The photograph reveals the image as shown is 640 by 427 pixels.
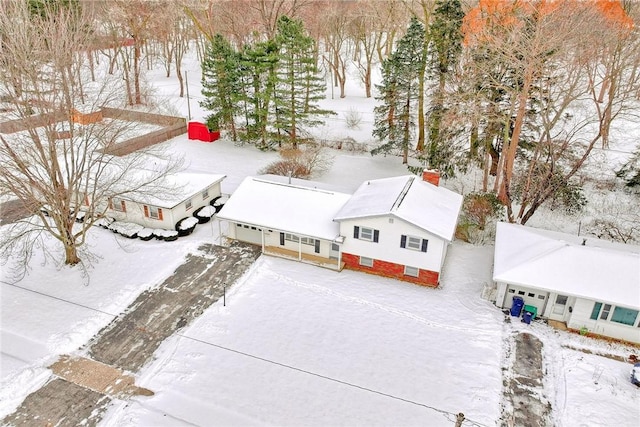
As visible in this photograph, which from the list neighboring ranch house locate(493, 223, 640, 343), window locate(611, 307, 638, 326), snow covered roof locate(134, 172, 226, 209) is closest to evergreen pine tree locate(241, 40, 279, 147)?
snow covered roof locate(134, 172, 226, 209)

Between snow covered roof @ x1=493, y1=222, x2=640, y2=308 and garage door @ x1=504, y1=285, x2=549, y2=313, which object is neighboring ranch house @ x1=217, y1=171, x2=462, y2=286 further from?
garage door @ x1=504, y1=285, x2=549, y2=313

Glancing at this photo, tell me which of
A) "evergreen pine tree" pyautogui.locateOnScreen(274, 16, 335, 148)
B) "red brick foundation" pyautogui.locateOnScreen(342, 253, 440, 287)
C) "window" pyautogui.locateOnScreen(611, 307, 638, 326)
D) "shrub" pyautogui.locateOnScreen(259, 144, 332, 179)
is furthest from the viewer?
"evergreen pine tree" pyautogui.locateOnScreen(274, 16, 335, 148)

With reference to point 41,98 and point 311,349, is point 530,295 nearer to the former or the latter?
point 311,349

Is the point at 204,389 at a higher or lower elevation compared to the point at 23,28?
lower

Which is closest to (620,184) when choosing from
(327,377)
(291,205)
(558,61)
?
(558,61)

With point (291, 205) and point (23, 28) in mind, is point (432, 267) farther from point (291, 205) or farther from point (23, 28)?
point (23, 28)

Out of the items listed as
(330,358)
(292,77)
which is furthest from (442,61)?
(330,358)
